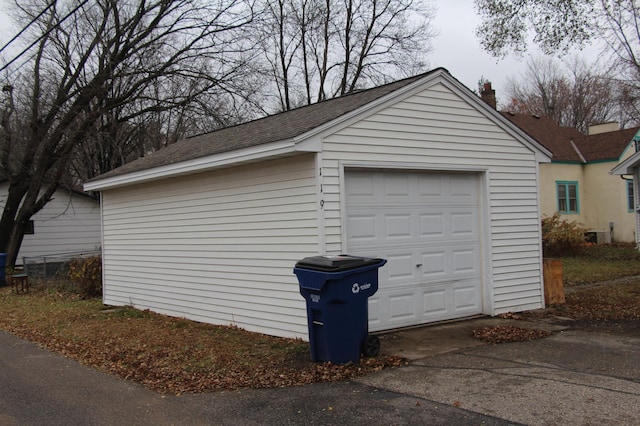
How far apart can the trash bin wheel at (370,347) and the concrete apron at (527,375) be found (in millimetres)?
384

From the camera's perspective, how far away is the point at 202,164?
967cm

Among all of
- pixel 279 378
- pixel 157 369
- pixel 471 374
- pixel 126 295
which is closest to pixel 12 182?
pixel 126 295

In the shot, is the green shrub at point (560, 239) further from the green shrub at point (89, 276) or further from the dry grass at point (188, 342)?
the green shrub at point (89, 276)

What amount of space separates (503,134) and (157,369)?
6719mm

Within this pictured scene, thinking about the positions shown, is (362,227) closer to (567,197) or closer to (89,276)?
(89,276)

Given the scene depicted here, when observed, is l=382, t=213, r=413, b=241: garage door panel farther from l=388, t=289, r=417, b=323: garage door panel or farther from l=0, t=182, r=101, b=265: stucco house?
l=0, t=182, r=101, b=265: stucco house

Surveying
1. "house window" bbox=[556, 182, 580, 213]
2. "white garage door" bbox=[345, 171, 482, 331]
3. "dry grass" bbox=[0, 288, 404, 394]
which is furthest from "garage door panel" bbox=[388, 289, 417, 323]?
"house window" bbox=[556, 182, 580, 213]

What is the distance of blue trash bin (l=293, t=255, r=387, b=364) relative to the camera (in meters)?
6.69

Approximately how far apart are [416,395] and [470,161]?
16.3ft

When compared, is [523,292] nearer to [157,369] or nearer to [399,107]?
[399,107]

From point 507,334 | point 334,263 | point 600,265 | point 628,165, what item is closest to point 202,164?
point 334,263

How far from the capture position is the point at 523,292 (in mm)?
10180

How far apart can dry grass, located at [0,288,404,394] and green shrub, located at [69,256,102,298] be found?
238 centimetres

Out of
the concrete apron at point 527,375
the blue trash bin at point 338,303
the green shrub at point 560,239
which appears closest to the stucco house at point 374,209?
the blue trash bin at point 338,303
